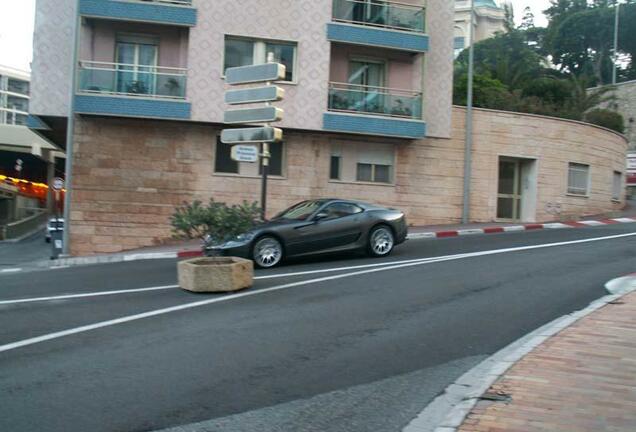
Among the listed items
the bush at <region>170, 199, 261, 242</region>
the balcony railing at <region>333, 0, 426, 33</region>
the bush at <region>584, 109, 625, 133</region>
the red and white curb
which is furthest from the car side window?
the bush at <region>584, 109, 625, 133</region>

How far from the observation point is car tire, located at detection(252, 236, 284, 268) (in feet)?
43.2

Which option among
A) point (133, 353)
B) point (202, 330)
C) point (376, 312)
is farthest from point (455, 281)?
point (133, 353)

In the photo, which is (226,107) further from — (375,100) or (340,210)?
(340,210)

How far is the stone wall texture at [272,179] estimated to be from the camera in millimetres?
20422

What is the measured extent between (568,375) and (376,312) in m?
3.34

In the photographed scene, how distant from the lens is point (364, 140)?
22125 millimetres

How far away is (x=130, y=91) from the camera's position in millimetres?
20266

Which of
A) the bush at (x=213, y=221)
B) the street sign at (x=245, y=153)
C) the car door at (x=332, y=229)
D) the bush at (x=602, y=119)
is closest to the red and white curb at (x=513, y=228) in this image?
the car door at (x=332, y=229)

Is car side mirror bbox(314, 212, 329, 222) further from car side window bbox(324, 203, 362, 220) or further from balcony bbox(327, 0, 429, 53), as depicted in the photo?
balcony bbox(327, 0, 429, 53)

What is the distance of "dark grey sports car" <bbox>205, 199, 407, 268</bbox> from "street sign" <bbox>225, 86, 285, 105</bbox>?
250cm

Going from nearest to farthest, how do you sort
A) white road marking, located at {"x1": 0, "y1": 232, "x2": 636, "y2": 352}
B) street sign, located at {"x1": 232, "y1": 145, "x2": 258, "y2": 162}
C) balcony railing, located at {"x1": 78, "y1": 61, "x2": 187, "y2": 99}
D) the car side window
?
white road marking, located at {"x1": 0, "y1": 232, "x2": 636, "y2": 352}
the car side window
street sign, located at {"x1": 232, "y1": 145, "x2": 258, "y2": 162}
balcony railing, located at {"x1": 78, "y1": 61, "x2": 187, "y2": 99}

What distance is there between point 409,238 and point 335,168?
425 centimetres

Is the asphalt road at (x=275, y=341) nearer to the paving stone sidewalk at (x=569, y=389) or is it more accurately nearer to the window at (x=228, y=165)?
the paving stone sidewalk at (x=569, y=389)

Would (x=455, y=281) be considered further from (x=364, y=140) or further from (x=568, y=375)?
(x=364, y=140)
